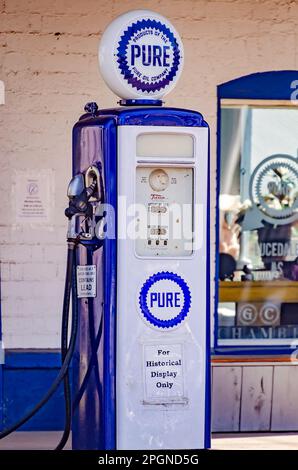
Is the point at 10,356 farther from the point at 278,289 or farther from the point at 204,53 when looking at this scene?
the point at 204,53

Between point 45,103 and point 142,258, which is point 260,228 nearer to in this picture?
point 45,103

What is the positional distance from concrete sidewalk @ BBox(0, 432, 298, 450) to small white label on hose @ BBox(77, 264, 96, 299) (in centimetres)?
143

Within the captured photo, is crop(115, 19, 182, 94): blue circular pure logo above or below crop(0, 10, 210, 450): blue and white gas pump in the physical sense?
above

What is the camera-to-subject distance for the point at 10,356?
6910mm

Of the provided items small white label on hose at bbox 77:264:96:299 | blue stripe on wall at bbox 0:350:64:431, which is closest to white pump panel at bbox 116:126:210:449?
small white label on hose at bbox 77:264:96:299

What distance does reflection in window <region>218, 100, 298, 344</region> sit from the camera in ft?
23.9

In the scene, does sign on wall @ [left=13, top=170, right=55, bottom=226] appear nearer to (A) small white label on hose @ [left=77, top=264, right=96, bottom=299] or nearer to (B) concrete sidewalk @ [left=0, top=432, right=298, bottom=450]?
(B) concrete sidewalk @ [left=0, top=432, right=298, bottom=450]

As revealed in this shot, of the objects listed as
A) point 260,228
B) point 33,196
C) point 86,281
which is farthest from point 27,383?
point 260,228

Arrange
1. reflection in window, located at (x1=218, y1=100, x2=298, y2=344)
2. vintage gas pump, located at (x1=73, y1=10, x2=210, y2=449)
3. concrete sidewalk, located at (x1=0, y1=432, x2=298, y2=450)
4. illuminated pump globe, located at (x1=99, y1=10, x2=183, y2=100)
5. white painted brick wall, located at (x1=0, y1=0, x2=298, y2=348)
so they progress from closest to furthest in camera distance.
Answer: vintage gas pump, located at (x1=73, y1=10, x2=210, y2=449)
illuminated pump globe, located at (x1=99, y1=10, x2=183, y2=100)
concrete sidewalk, located at (x1=0, y1=432, x2=298, y2=450)
white painted brick wall, located at (x1=0, y1=0, x2=298, y2=348)
reflection in window, located at (x1=218, y1=100, x2=298, y2=344)

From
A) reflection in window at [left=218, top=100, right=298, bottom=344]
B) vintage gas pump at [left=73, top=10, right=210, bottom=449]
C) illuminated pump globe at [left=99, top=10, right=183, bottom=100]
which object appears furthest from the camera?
reflection in window at [left=218, top=100, right=298, bottom=344]

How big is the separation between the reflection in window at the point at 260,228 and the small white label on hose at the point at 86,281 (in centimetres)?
201

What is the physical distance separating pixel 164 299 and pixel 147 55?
48.6 inches

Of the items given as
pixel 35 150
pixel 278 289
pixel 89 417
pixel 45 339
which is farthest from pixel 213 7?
pixel 89 417

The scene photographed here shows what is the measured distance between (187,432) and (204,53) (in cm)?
270
